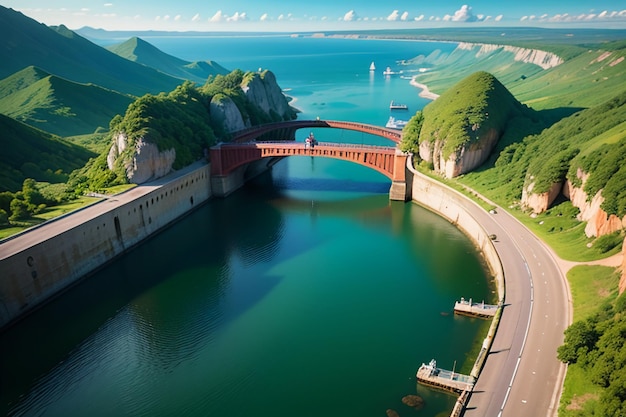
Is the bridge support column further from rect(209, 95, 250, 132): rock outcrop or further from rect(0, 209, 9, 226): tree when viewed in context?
rect(0, 209, 9, 226): tree

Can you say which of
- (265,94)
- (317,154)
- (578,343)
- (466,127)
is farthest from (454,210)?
(265,94)

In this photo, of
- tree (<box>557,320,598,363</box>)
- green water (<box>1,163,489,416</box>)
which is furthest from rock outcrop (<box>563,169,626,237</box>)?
tree (<box>557,320,598,363</box>)

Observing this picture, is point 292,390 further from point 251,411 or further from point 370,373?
point 370,373

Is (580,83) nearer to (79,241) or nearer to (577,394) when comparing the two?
(577,394)

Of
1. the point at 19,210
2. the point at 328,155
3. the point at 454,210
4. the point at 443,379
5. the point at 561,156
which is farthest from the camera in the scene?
the point at 328,155

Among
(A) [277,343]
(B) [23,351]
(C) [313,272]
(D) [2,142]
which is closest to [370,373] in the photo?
(A) [277,343]

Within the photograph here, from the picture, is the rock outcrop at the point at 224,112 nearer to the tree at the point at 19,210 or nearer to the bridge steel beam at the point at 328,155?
the bridge steel beam at the point at 328,155
